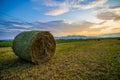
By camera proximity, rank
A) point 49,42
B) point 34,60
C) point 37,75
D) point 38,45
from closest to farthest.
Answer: point 37,75, point 34,60, point 38,45, point 49,42

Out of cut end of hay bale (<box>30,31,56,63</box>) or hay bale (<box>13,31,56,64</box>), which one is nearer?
hay bale (<box>13,31,56,64</box>)

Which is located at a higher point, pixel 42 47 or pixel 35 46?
pixel 35 46

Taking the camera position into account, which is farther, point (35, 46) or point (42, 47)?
point (42, 47)

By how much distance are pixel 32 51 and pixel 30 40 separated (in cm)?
58

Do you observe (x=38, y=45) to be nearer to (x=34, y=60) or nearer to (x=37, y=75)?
(x=34, y=60)

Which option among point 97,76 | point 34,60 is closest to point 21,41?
point 34,60

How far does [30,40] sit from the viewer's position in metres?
8.02

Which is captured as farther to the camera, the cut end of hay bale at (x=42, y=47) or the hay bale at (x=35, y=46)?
the cut end of hay bale at (x=42, y=47)

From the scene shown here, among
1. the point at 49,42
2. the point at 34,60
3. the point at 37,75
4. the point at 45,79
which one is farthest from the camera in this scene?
the point at 49,42

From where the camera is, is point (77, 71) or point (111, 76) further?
point (77, 71)

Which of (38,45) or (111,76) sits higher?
(38,45)

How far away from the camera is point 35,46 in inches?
327

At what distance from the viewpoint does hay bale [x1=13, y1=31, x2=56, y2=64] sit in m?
7.93

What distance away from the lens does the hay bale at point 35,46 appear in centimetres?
793
